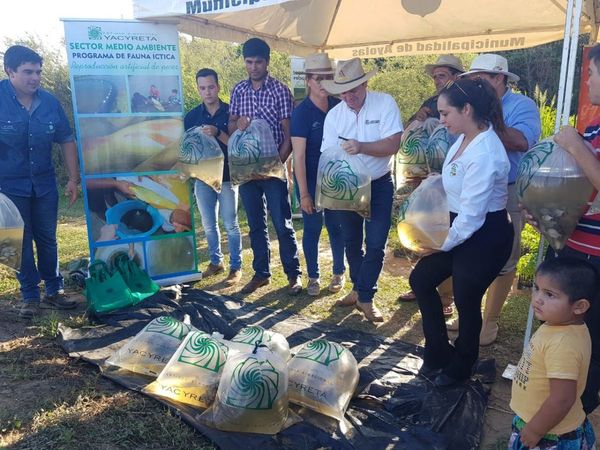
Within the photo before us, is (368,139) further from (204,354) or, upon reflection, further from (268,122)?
(204,354)

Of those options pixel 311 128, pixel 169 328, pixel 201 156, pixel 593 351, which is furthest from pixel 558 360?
pixel 201 156

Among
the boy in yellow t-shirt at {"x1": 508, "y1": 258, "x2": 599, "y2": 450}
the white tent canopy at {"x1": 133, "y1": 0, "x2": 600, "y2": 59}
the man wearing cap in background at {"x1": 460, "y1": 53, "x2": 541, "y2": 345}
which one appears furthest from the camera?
the white tent canopy at {"x1": 133, "y1": 0, "x2": 600, "y2": 59}

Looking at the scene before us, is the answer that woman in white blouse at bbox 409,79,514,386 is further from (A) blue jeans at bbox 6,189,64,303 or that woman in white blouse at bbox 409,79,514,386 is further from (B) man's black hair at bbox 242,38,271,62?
(A) blue jeans at bbox 6,189,64,303

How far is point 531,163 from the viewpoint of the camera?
87.0 inches

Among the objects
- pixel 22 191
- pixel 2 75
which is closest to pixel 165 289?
pixel 22 191

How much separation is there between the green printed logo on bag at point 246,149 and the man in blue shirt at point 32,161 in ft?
4.59

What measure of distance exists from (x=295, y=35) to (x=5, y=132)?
10.5 ft

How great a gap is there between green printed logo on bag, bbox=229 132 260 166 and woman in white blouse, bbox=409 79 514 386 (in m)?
1.74

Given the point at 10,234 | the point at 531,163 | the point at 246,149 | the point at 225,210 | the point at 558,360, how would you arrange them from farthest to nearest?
the point at 225,210
the point at 246,149
the point at 10,234
the point at 531,163
the point at 558,360

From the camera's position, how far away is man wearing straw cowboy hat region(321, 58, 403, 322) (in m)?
3.39

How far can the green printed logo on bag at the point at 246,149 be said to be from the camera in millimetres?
3961

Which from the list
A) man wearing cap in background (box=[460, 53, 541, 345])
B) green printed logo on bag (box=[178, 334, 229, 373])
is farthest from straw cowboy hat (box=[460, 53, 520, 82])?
green printed logo on bag (box=[178, 334, 229, 373])

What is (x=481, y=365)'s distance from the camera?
3.05 m

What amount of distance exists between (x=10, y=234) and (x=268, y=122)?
2.04m
